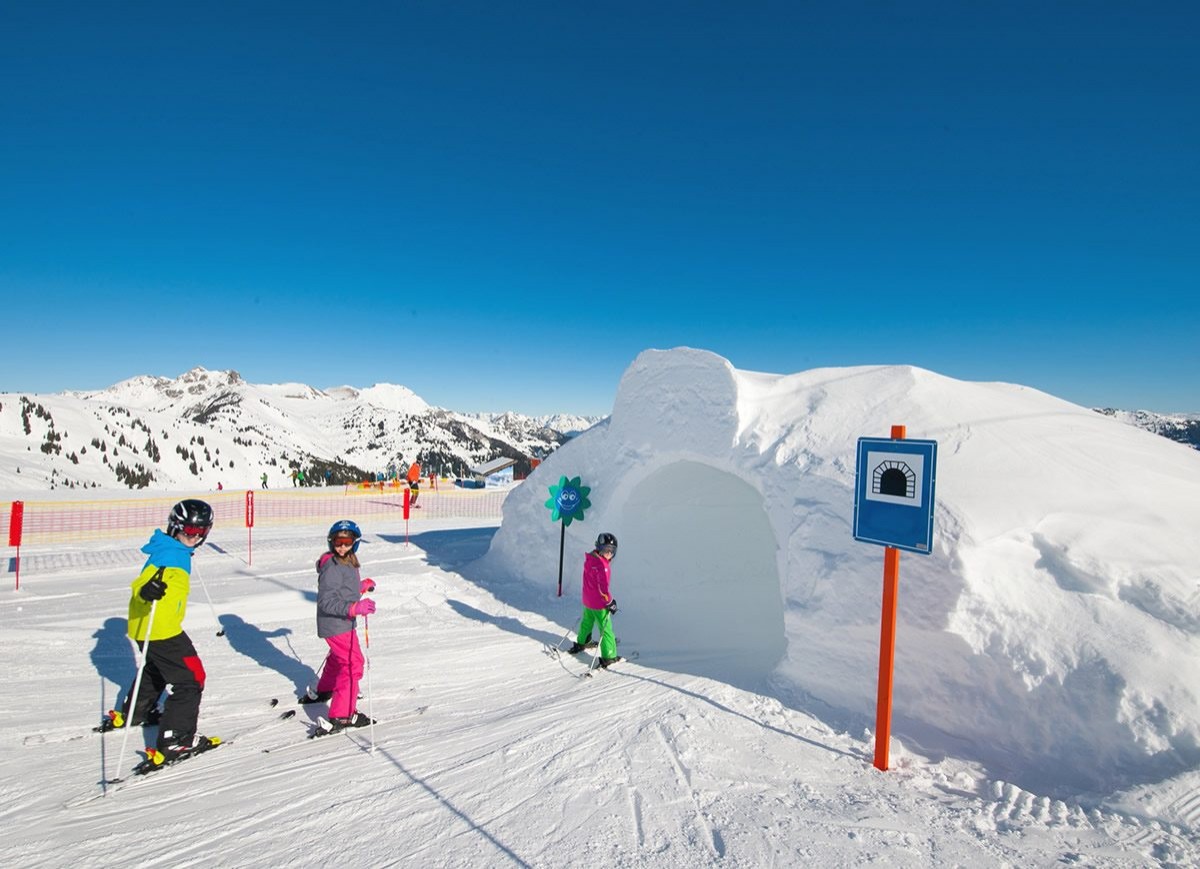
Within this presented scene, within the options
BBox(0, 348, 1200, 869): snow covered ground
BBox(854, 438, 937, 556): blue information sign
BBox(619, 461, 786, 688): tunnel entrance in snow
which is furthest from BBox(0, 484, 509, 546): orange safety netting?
BBox(854, 438, 937, 556): blue information sign

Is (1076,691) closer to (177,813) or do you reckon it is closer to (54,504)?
(177,813)

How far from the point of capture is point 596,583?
6066mm

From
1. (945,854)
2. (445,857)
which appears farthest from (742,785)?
(445,857)

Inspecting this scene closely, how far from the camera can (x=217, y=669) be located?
573cm

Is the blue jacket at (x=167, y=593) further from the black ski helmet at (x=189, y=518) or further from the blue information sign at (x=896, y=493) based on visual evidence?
the blue information sign at (x=896, y=493)

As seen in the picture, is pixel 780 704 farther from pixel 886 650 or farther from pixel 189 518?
pixel 189 518

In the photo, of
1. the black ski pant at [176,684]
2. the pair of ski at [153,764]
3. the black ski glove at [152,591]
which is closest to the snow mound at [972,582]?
the pair of ski at [153,764]

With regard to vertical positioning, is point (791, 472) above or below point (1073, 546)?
above

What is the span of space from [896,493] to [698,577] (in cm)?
582

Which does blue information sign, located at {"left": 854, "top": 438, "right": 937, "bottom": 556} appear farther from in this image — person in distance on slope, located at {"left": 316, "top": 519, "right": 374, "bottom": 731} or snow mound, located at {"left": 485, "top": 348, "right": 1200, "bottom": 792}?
person in distance on slope, located at {"left": 316, "top": 519, "right": 374, "bottom": 731}

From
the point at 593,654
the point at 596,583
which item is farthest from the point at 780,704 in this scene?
the point at 593,654

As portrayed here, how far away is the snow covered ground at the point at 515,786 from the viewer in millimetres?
2928

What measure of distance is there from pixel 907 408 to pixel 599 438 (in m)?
5.45

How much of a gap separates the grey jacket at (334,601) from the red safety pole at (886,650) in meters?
4.18
